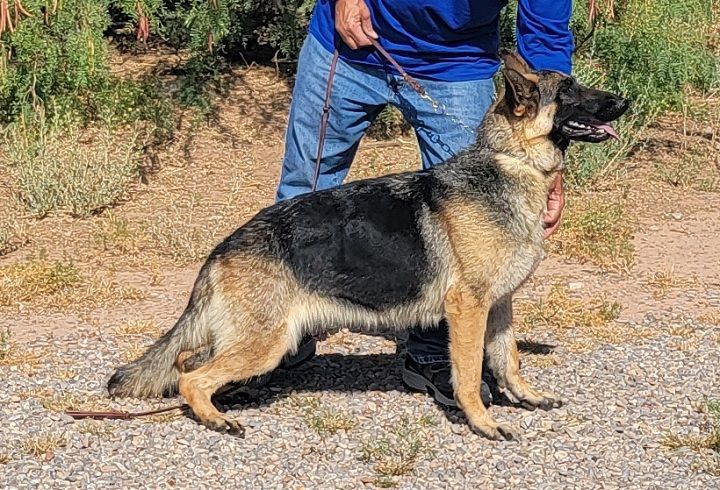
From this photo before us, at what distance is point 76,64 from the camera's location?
389 inches

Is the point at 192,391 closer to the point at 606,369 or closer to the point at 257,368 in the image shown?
the point at 257,368

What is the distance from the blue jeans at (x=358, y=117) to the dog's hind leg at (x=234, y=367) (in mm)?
897

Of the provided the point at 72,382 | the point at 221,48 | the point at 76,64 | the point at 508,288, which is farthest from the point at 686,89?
the point at 72,382

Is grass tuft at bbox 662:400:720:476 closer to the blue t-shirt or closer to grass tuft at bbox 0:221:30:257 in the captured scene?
the blue t-shirt

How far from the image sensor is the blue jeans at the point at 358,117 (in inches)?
227

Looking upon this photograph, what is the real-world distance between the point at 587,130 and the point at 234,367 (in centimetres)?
191

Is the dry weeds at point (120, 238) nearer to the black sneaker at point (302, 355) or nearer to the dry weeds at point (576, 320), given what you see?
the black sneaker at point (302, 355)

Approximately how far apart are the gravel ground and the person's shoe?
6 cm

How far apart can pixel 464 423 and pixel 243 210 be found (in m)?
3.86

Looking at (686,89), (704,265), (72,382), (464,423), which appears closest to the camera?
(464,423)

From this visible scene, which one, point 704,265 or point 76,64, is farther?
point 76,64

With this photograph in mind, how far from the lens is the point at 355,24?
18.4 feet

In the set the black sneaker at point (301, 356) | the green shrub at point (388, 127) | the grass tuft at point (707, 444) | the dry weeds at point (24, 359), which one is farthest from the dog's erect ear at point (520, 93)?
the green shrub at point (388, 127)

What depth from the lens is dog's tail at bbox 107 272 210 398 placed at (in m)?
5.55
